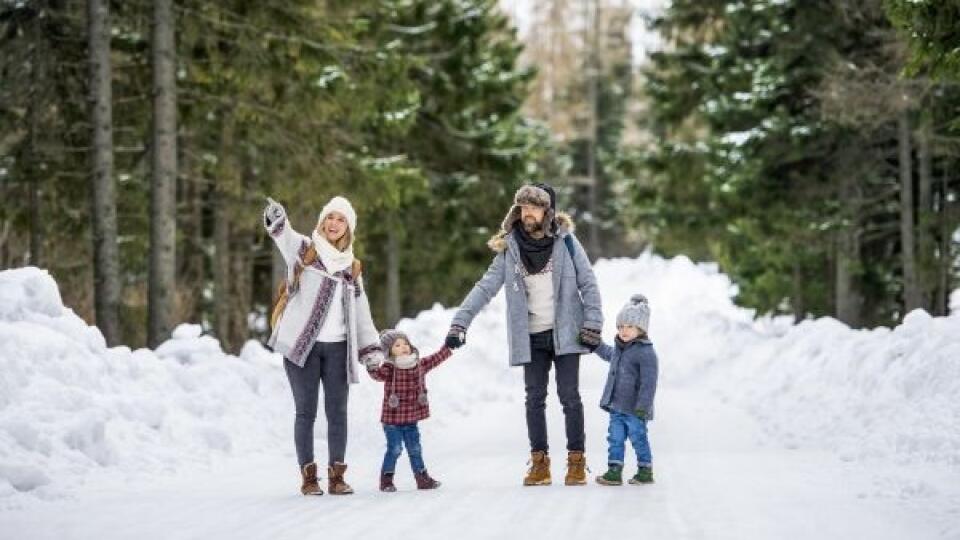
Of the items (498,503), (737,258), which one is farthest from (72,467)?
(737,258)

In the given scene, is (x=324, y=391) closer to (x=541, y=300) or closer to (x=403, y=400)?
(x=403, y=400)

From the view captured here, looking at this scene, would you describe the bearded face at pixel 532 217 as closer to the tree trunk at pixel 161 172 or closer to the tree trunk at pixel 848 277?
the tree trunk at pixel 161 172

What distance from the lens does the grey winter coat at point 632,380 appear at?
7621mm

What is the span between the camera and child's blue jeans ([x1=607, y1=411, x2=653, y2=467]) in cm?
744

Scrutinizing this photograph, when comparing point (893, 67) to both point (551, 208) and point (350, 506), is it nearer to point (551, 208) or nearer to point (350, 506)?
point (551, 208)

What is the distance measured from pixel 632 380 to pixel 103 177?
25.4 feet

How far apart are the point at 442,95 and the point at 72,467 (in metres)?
20.5

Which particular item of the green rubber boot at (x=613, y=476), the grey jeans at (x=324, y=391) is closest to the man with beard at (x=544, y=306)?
the green rubber boot at (x=613, y=476)

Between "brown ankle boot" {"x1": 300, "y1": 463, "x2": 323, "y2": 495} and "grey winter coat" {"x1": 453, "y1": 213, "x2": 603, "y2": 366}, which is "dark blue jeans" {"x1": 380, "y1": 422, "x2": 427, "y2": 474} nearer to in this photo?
"brown ankle boot" {"x1": 300, "y1": 463, "x2": 323, "y2": 495}

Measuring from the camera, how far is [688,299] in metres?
34.9

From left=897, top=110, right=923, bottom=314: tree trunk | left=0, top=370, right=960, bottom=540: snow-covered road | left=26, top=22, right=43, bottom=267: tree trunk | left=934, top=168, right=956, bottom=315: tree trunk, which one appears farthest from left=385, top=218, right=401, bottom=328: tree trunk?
left=0, top=370, right=960, bottom=540: snow-covered road

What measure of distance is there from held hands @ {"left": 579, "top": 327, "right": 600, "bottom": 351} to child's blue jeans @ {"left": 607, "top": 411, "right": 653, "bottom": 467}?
22.6 inches

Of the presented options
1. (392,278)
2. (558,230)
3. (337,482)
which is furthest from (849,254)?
(337,482)

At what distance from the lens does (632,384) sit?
25.3ft
